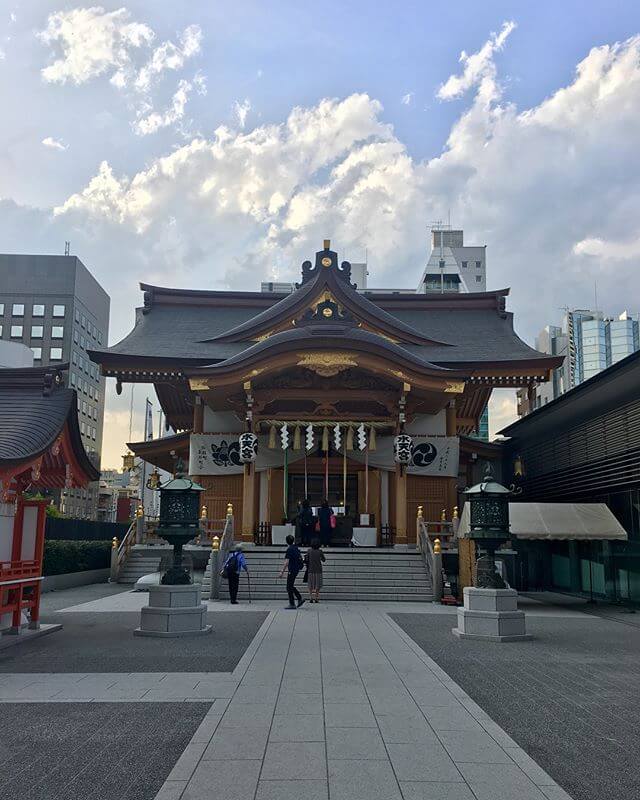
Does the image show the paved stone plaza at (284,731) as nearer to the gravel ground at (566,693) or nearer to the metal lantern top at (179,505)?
the gravel ground at (566,693)

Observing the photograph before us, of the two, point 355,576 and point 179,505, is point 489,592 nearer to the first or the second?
point 179,505

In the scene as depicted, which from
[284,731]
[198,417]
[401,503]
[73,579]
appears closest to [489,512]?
[284,731]

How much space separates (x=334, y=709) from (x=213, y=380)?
49.7 feet

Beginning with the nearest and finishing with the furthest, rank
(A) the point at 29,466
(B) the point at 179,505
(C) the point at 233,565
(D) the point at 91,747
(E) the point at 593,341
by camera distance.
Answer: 1. (D) the point at 91,747
2. (A) the point at 29,466
3. (B) the point at 179,505
4. (C) the point at 233,565
5. (E) the point at 593,341

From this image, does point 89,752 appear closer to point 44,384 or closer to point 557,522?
point 44,384

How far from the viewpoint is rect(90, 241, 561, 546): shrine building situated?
21.4 metres

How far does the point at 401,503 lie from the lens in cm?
2177

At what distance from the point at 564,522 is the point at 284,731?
12.8 metres

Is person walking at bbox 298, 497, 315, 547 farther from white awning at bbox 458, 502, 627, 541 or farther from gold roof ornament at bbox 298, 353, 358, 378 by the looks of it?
white awning at bbox 458, 502, 627, 541

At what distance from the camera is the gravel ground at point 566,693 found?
5.54m

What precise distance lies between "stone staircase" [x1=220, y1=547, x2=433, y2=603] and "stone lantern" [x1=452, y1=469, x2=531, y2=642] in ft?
18.8

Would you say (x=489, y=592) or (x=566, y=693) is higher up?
(x=489, y=592)

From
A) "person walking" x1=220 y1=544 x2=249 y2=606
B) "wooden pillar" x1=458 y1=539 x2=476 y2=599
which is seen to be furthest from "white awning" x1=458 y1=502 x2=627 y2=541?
"person walking" x1=220 y1=544 x2=249 y2=606

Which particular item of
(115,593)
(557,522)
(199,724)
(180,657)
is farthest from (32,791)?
(115,593)
